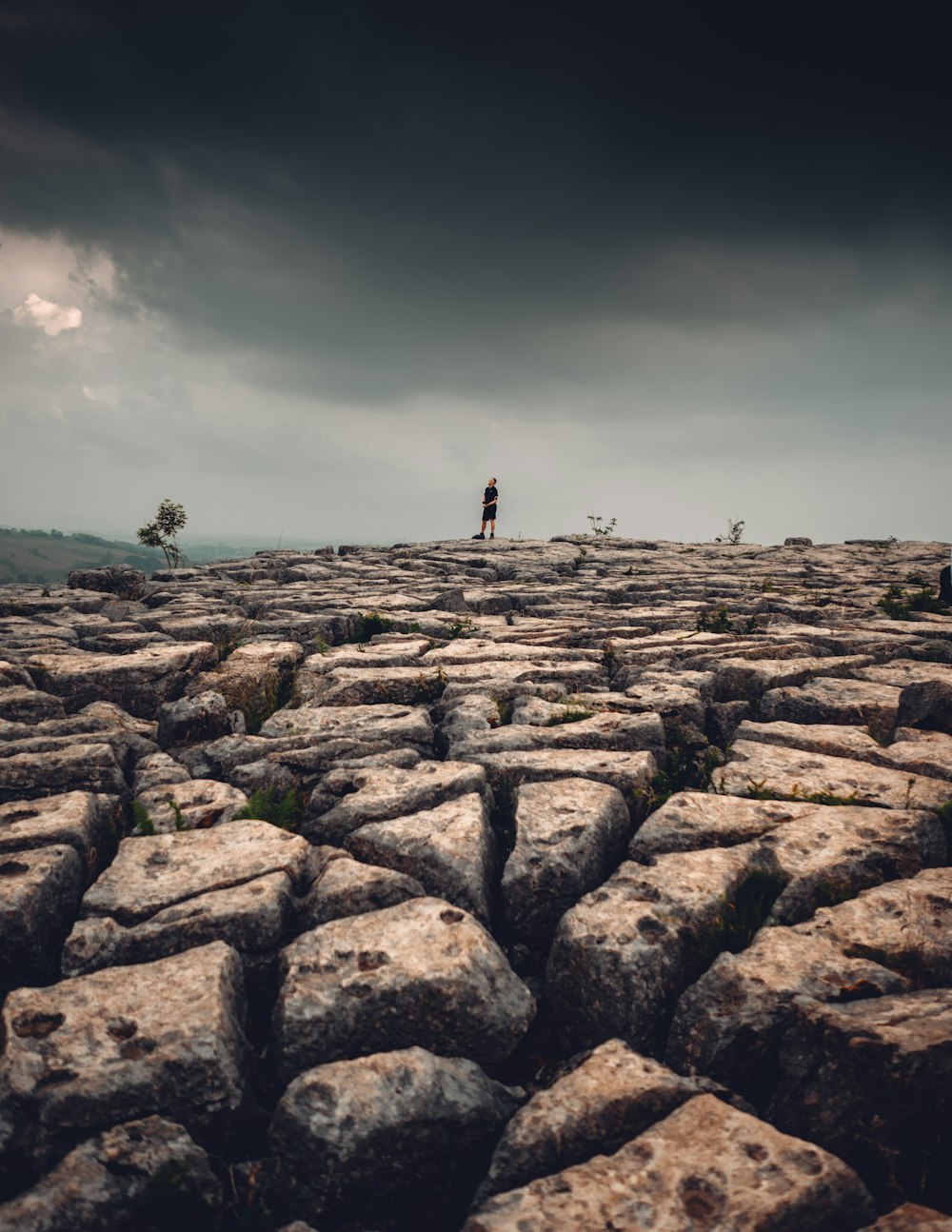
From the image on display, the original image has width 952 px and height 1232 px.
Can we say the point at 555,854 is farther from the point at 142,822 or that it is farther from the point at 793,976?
the point at 142,822

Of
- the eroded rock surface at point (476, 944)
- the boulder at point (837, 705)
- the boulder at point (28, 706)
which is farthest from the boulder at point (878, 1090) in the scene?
the boulder at point (28, 706)

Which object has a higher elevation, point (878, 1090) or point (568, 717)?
point (568, 717)

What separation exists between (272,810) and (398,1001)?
104 inches

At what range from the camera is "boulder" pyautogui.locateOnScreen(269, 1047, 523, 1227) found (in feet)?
11.3

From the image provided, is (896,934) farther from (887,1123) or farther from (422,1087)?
(422,1087)

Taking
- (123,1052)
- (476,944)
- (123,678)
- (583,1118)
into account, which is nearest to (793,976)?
(583,1118)

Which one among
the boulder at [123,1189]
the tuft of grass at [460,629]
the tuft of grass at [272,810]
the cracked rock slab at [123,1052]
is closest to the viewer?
the boulder at [123,1189]

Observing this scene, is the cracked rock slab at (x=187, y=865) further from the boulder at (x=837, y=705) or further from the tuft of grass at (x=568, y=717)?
the boulder at (x=837, y=705)

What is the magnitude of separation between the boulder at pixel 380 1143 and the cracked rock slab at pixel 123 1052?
0.50 meters

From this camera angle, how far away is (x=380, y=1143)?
3.49 m

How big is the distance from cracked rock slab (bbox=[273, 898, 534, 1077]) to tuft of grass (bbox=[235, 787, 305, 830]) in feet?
6.04

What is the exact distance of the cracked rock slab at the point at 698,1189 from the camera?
2.91 metres

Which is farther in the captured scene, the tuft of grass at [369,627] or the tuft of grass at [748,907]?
the tuft of grass at [369,627]

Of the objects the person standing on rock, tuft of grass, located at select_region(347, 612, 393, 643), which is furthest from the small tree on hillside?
tuft of grass, located at select_region(347, 612, 393, 643)
